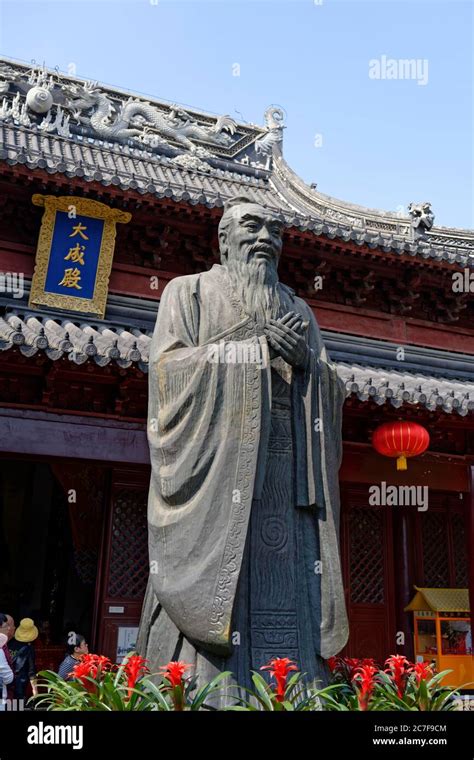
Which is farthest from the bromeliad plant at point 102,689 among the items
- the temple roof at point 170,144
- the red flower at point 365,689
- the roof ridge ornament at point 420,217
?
the roof ridge ornament at point 420,217

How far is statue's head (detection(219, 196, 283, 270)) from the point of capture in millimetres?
3881

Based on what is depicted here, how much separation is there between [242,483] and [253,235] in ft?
4.54

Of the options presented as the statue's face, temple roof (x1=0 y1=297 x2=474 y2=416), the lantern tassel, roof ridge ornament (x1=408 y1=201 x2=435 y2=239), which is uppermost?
roof ridge ornament (x1=408 y1=201 x2=435 y2=239)

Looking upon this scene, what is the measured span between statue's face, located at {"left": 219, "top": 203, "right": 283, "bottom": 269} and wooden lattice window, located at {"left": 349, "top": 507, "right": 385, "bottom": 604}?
7.14m

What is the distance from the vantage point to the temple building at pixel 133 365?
8078 mm

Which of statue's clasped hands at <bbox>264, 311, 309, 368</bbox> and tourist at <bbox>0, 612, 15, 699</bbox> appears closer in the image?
statue's clasped hands at <bbox>264, 311, 309, 368</bbox>

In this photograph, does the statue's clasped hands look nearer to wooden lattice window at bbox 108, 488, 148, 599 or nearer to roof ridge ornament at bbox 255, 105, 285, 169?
wooden lattice window at bbox 108, 488, 148, 599

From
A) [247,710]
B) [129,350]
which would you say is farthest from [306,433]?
[129,350]

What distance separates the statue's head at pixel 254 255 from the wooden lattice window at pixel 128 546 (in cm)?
523

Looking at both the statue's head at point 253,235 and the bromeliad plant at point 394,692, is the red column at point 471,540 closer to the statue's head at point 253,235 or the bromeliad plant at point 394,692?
the bromeliad plant at point 394,692

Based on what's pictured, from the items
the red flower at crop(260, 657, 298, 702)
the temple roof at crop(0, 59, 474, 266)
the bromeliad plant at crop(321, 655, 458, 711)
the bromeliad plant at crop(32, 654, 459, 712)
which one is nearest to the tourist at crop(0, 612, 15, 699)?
the bromeliad plant at crop(32, 654, 459, 712)

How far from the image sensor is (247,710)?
2.95m

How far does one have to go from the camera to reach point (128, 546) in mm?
8430

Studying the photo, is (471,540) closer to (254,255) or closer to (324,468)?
(324,468)
